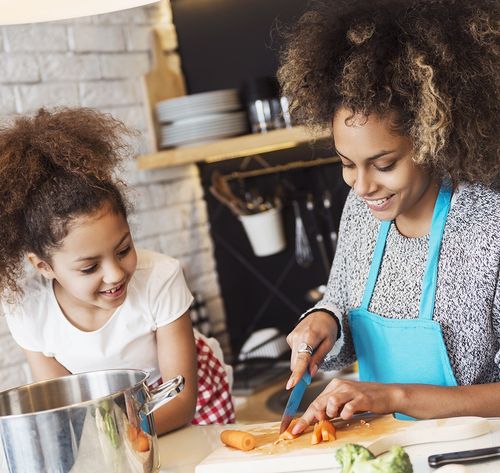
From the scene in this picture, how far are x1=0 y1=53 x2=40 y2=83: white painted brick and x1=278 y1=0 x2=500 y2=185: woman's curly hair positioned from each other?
4.13 feet

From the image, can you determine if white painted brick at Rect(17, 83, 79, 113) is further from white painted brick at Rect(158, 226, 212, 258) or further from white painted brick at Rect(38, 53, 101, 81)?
white painted brick at Rect(158, 226, 212, 258)

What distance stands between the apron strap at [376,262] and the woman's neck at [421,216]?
1.6 inches

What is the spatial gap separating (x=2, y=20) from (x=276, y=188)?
1892mm

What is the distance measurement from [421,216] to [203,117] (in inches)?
52.6

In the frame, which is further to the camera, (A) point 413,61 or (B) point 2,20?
(A) point 413,61

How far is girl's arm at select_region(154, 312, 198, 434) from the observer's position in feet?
5.39

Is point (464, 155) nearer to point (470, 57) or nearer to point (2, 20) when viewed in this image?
point (470, 57)

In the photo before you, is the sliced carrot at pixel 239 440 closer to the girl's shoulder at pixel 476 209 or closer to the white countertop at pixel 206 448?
the white countertop at pixel 206 448

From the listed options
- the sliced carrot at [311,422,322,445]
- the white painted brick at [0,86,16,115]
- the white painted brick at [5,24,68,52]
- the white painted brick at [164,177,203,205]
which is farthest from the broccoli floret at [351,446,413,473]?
the white painted brick at [164,177,203,205]

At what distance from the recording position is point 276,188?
3074 mm

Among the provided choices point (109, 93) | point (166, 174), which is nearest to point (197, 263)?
point (166, 174)

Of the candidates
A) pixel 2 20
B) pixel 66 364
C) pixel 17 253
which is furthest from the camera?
pixel 66 364

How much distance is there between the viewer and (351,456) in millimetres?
Result: 1052

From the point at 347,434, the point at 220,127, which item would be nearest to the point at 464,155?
the point at 347,434
